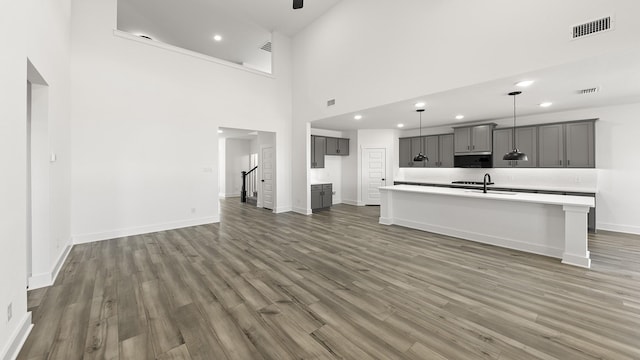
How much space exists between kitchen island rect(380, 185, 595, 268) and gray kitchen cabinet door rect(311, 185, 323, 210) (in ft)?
8.21

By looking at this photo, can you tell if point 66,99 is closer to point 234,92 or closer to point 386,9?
point 234,92

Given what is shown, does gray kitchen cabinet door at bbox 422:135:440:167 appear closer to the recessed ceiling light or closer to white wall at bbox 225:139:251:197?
→ the recessed ceiling light

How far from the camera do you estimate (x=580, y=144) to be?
18.5ft

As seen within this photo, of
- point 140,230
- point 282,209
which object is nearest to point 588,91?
point 282,209

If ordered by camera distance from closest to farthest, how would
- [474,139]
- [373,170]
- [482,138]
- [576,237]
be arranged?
1. [576,237]
2. [482,138]
3. [474,139]
4. [373,170]

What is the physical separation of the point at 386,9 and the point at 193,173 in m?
5.43

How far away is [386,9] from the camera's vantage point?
498cm

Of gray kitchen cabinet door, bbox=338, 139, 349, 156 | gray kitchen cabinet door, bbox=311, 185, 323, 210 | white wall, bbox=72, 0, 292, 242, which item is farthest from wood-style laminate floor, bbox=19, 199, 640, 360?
gray kitchen cabinet door, bbox=338, 139, 349, 156

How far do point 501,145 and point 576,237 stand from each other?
3918 mm

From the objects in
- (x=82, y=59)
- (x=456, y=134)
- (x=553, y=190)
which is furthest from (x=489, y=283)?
(x=82, y=59)

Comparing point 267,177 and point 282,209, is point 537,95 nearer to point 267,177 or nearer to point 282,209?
point 282,209

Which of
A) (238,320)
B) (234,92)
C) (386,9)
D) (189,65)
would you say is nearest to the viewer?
(238,320)

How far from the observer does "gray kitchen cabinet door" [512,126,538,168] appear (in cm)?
621

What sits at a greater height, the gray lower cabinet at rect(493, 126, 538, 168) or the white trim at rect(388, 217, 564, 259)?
the gray lower cabinet at rect(493, 126, 538, 168)
